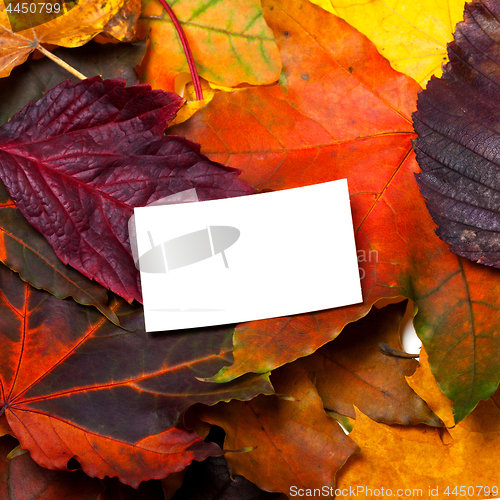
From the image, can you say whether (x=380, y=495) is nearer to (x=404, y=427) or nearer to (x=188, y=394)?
(x=404, y=427)

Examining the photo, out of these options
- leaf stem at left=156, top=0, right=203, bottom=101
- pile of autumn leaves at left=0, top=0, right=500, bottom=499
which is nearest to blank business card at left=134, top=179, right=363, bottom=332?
pile of autumn leaves at left=0, top=0, right=500, bottom=499

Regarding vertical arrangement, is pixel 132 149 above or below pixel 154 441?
above

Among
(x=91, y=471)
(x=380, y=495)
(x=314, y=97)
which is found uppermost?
(x=314, y=97)

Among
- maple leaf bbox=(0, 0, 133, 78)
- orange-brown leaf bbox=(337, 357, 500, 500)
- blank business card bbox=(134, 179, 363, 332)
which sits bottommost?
orange-brown leaf bbox=(337, 357, 500, 500)

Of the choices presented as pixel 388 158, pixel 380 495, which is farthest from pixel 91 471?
pixel 388 158

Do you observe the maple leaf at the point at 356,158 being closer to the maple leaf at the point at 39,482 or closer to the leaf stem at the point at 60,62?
the leaf stem at the point at 60,62

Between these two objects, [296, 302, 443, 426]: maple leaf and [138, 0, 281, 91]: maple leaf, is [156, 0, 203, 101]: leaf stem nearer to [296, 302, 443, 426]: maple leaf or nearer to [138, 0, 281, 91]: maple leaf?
[138, 0, 281, 91]: maple leaf
